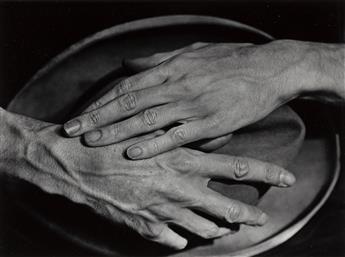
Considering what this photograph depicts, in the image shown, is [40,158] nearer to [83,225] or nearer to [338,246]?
[83,225]

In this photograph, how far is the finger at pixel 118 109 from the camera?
65 centimetres

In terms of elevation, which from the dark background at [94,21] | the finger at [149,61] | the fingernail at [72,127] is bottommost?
the fingernail at [72,127]

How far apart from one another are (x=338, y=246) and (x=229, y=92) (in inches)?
11.6

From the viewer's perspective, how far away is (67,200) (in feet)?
2.35

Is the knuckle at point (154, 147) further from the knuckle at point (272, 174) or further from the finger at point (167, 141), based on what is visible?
the knuckle at point (272, 174)

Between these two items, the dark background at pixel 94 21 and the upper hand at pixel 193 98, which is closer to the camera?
the upper hand at pixel 193 98

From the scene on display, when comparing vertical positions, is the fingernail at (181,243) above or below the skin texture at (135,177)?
below

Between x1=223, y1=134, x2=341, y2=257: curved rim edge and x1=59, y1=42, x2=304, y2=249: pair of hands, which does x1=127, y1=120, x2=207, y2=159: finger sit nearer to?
x1=59, y1=42, x2=304, y2=249: pair of hands

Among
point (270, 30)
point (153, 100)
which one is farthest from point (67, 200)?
point (270, 30)

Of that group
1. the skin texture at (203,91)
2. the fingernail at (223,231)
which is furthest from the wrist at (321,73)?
the fingernail at (223,231)

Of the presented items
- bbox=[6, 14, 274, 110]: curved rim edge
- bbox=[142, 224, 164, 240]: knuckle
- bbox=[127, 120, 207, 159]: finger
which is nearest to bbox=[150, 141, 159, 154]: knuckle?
bbox=[127, 120, 207, 159]: finger

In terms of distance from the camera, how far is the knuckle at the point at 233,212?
663 millimetres

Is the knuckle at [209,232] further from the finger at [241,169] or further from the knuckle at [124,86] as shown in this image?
the knuckle at [124,86]

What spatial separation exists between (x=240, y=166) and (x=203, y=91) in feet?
0.36
